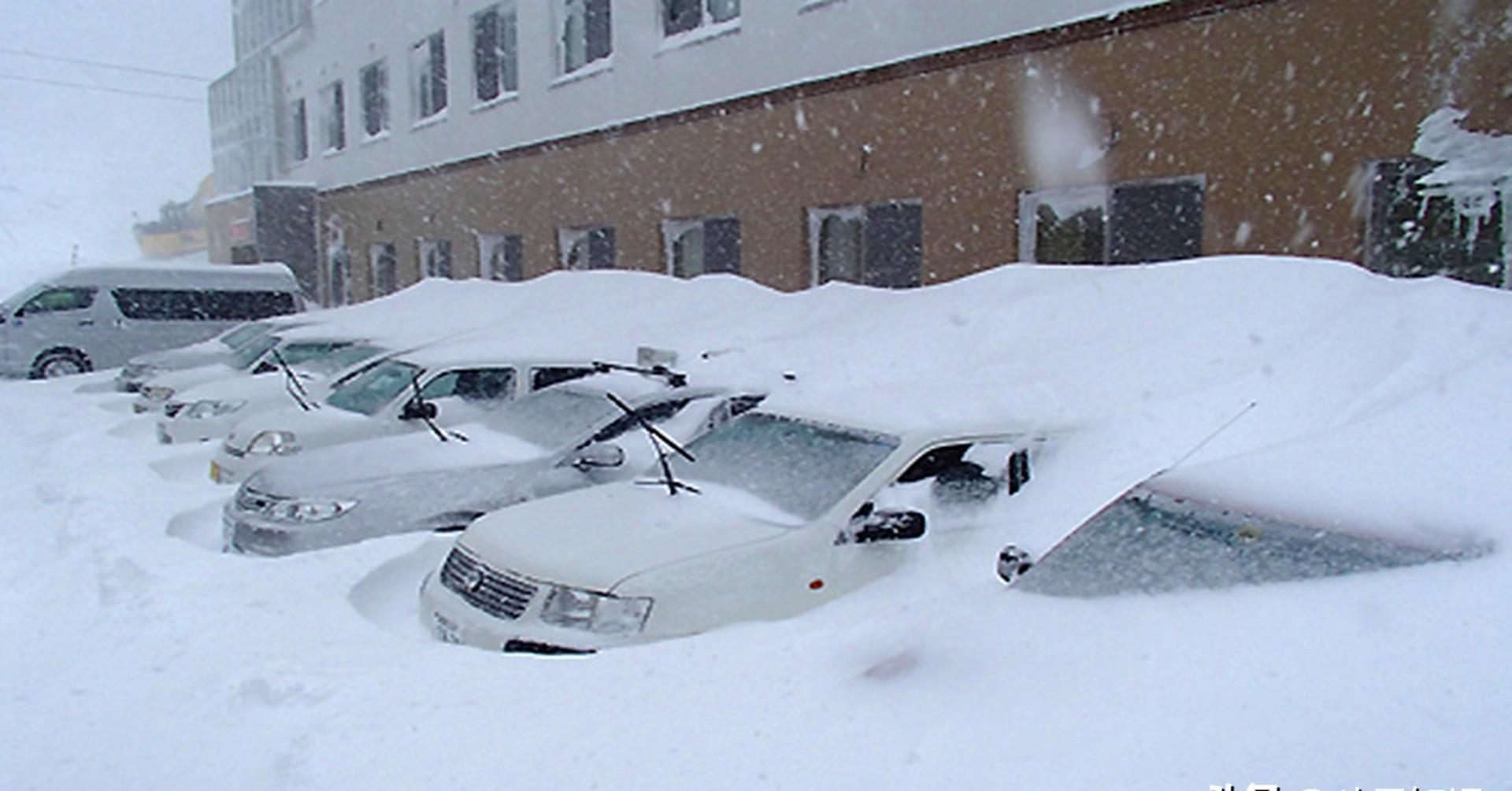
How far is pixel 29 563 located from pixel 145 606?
4.93 feet

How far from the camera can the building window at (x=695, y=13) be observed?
45.1ft

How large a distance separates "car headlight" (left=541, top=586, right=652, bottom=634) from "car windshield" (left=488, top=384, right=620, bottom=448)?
248 centimetres

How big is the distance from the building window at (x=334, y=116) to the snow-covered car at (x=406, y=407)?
19722 mm

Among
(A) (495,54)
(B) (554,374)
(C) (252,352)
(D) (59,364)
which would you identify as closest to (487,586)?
(B) (554,374)

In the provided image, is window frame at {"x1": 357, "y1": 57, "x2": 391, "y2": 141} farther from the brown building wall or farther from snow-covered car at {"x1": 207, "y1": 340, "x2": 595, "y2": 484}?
snow-covered car at {"x1": 207, "y1": 340, "x2": 595, "y2": 484}

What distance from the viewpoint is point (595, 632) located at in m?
4.20

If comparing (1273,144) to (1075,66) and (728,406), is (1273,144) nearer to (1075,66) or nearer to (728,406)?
(1075,66)

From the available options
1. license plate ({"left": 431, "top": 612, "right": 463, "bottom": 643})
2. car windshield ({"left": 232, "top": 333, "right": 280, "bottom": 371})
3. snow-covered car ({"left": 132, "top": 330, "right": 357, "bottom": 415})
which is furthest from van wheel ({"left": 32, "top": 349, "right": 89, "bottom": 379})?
license plate ({"left": 431, "top": 612, "right": 463, "bottom": 643})

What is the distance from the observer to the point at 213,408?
9953 mm

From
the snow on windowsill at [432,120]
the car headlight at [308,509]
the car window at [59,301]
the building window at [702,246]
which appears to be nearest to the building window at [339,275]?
the snow on windowsill at [432,120]

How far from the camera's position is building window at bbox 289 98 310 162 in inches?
1136

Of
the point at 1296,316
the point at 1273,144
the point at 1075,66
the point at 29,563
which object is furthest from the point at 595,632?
the point at 1075,66

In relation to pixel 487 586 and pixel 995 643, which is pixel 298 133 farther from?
pixel 995 643

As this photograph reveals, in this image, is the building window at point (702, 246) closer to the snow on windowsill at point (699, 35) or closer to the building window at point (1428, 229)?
the snow on windowsill at point (699, 35)
